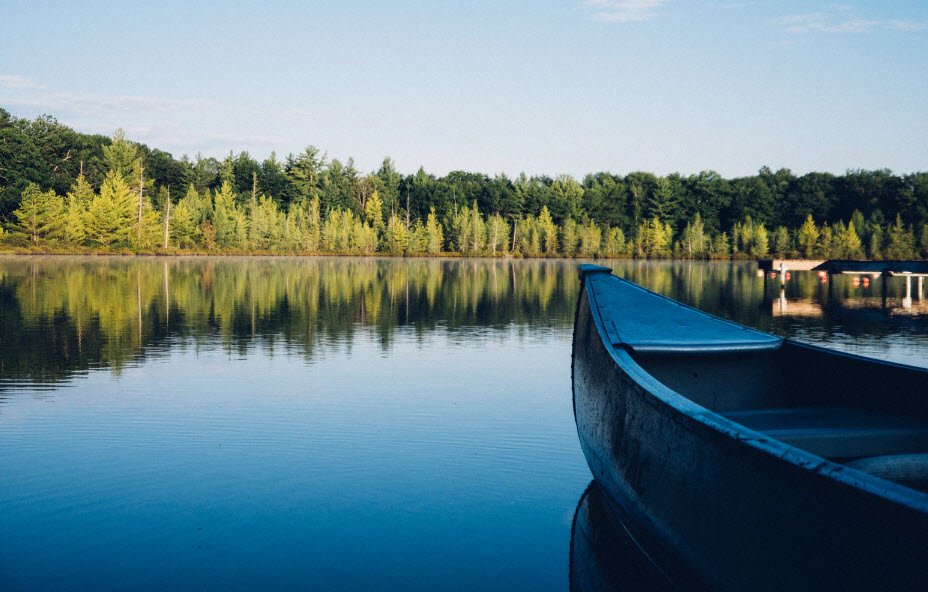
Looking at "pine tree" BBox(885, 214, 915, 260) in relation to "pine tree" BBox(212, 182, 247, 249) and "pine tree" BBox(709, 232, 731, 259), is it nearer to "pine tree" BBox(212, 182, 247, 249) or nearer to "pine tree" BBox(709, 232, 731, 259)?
"pine tree" BBox(709, 232, 731, 259)

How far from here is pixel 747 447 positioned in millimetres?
3422

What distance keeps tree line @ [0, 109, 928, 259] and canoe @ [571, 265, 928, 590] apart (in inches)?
2909

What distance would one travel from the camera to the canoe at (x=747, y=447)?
2904 millimetres

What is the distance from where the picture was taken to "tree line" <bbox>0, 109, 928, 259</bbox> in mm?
78062

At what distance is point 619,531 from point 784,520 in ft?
9.65

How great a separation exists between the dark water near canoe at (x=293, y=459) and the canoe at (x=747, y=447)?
100 cm

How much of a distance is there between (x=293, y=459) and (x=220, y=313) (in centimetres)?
1433

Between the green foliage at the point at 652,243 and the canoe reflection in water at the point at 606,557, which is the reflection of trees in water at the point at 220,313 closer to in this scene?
the canoe reflection in water at the point at 606,557

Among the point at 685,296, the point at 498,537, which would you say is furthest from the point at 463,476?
the point at 685,296

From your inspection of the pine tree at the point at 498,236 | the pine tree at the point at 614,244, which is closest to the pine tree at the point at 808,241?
the pine tree at the point at 614,244

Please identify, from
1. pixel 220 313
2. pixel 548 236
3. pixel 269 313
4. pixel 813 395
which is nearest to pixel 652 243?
pixel 548 236

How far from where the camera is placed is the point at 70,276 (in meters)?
35.8

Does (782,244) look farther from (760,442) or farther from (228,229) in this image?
(760,442)

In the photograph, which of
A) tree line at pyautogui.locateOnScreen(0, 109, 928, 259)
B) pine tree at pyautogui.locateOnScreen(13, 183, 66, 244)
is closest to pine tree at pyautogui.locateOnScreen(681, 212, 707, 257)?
tree line at pyautogui.locateOnScreen(0, 109, 928, 259)
